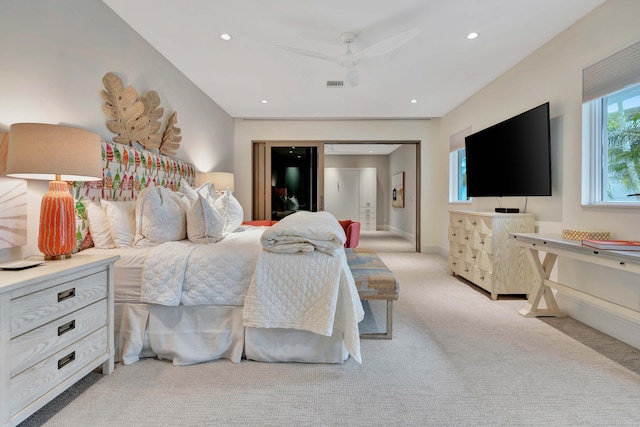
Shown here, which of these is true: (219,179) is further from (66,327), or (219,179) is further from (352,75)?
(66,327)

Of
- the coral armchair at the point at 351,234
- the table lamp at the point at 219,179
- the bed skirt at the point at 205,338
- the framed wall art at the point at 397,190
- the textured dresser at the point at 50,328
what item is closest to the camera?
the textured dresser at the point at 50,328

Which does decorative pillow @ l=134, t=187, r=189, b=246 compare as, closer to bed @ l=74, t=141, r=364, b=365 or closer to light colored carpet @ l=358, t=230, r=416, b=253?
bed @ l=74, t=141, r=364, b=365

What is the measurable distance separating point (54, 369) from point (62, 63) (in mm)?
1870

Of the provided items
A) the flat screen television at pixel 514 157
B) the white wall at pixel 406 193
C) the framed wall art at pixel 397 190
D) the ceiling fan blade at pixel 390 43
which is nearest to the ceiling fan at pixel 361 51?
the ceiling fan blade at pixel 390 43

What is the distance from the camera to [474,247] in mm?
3221

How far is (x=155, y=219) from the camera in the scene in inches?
76.2

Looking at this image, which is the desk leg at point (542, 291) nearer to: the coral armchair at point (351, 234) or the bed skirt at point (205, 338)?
the coral armchair at point (351, 234)

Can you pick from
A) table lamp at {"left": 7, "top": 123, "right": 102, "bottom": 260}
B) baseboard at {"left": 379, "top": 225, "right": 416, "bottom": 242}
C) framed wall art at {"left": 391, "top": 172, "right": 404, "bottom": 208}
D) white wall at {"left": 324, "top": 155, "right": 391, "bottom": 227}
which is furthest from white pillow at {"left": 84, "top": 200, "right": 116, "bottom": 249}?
white wall at {"left": 324, "top": 155, "right": 391, "bottom": 227}

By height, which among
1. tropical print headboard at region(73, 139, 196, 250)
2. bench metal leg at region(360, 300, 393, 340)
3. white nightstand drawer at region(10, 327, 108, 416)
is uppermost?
tropical print headboard at region(73, 139, 196, 250)

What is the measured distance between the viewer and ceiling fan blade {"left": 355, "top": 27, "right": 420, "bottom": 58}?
221cm

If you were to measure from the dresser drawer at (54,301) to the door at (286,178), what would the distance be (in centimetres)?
397

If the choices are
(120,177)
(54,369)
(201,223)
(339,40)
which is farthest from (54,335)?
(339,40)

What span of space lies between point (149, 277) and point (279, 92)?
3.07m

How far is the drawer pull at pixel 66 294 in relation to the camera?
1264 mm
